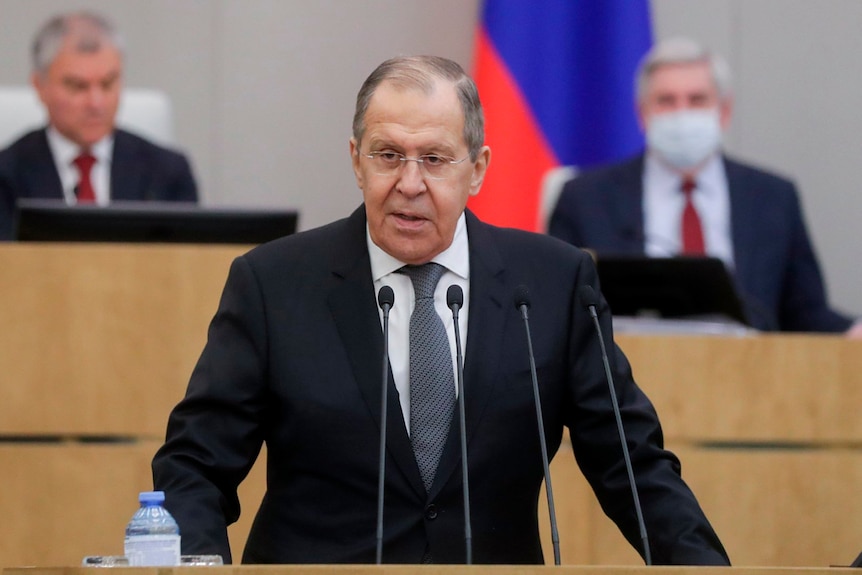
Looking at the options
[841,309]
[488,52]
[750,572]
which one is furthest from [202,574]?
[841,309]

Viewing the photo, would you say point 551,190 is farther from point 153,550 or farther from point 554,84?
point 153,550

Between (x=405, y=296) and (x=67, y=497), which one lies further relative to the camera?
(x=67, y=497)

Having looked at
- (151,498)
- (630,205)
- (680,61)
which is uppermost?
(680,61)

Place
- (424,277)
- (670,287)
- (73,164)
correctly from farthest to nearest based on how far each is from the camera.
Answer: (73,164), (670,287), (424,277)

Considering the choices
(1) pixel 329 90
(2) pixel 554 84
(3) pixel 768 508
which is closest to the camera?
(3) pixel 768 508

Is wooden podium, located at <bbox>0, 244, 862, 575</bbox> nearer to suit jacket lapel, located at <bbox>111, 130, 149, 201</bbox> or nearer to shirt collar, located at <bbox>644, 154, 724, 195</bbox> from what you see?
suit jacket lapel, located at <bbox>111, 130, 149, 201</bbox>

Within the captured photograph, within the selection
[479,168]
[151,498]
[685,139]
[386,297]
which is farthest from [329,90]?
[151,498]

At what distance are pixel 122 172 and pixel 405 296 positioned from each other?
292 centimetres

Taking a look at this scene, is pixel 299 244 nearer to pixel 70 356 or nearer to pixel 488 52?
pixel 70 356

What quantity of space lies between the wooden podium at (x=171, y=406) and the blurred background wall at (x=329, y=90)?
2.80 meters

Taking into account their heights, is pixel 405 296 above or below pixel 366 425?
above

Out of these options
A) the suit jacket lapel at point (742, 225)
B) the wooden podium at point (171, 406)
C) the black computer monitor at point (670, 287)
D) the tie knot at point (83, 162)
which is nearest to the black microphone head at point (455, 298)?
the wooden podium at point (171, 406)

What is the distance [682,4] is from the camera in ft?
21.6

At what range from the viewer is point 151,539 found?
1989mm
